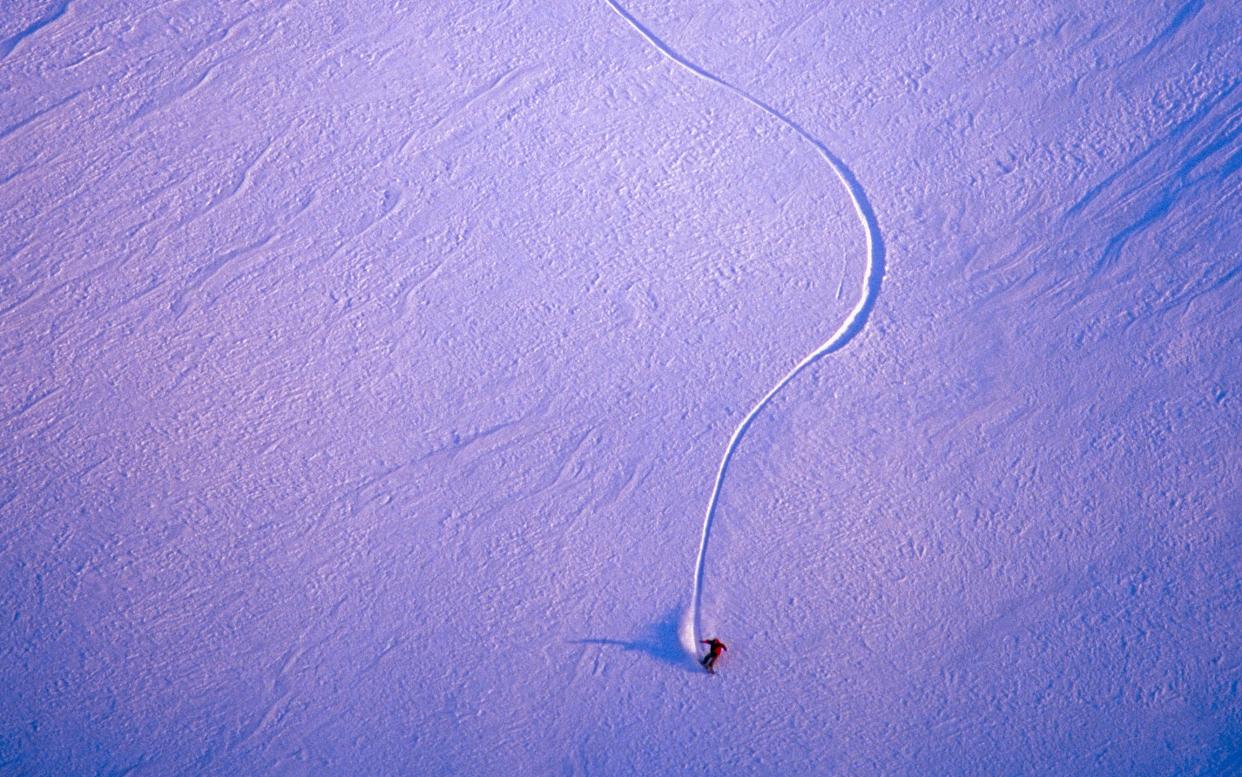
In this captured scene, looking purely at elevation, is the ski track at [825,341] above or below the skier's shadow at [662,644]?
above

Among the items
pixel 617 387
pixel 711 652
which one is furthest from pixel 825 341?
pixel 711 652

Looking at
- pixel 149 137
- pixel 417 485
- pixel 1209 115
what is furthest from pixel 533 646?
pixel 1209 115

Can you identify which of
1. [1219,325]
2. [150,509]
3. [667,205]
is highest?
[667,205]

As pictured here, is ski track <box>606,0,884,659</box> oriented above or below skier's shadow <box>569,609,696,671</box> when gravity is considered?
above

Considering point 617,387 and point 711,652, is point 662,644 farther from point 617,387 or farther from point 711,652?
point 617,387

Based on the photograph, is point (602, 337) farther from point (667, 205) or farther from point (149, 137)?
point (149, 137)
